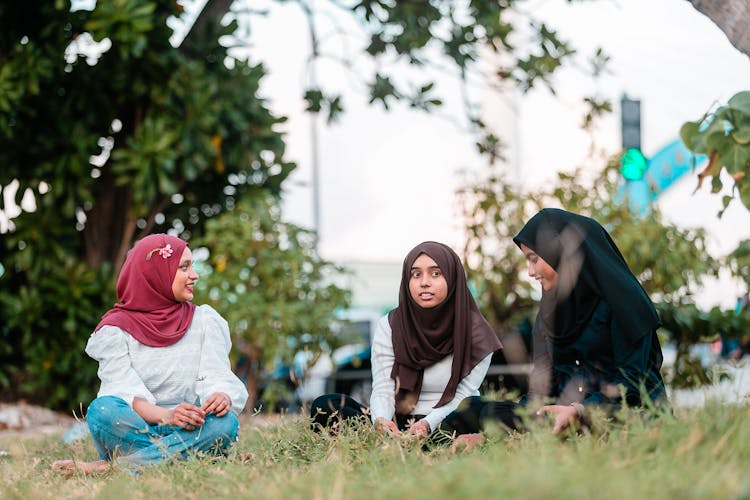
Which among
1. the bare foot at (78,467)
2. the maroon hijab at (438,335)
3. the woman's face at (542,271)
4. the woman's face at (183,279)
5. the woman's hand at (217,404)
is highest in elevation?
the woman's face at (542,271)

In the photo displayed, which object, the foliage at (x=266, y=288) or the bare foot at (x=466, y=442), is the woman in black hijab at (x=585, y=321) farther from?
the foliage at (x=266, y=288)

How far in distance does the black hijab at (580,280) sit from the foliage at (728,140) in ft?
1.52

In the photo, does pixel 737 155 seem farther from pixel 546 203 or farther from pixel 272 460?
pixel 546 203

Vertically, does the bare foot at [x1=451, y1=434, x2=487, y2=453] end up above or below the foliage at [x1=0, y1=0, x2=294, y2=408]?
below

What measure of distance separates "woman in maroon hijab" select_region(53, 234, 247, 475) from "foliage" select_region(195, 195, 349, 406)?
237 cm

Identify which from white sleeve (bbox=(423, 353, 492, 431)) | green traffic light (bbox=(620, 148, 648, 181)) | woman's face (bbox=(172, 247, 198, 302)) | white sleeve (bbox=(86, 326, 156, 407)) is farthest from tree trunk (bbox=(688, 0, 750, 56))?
green traffic light (bbox=(620, 148, 648, 181))

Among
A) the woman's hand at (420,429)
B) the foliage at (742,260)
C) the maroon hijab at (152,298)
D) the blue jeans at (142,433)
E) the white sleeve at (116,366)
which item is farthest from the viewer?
the foliage at (742,260)

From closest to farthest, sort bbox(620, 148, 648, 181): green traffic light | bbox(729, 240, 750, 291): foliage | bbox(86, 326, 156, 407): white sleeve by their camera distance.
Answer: bbox(86, 326, 156, 407): white sleeve < bbox(729, 240, 750, 291): foliage < bbox(620, 148, 648, 181): green traffic light

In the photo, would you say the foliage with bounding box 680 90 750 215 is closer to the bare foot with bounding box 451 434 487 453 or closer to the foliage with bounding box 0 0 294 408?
the bare foot with bounding box 451 434 487 453

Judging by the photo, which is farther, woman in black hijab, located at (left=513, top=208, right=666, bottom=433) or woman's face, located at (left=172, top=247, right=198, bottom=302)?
woman's face, located at (left=172, top=247, right=198, bottom=302)

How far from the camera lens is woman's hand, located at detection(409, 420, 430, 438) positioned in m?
3.42

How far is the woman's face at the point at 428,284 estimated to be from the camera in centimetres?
393

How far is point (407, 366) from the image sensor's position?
3.95 m

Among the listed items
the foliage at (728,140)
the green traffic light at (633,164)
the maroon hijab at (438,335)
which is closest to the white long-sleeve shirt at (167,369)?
the maroon hijab at (438,335)
